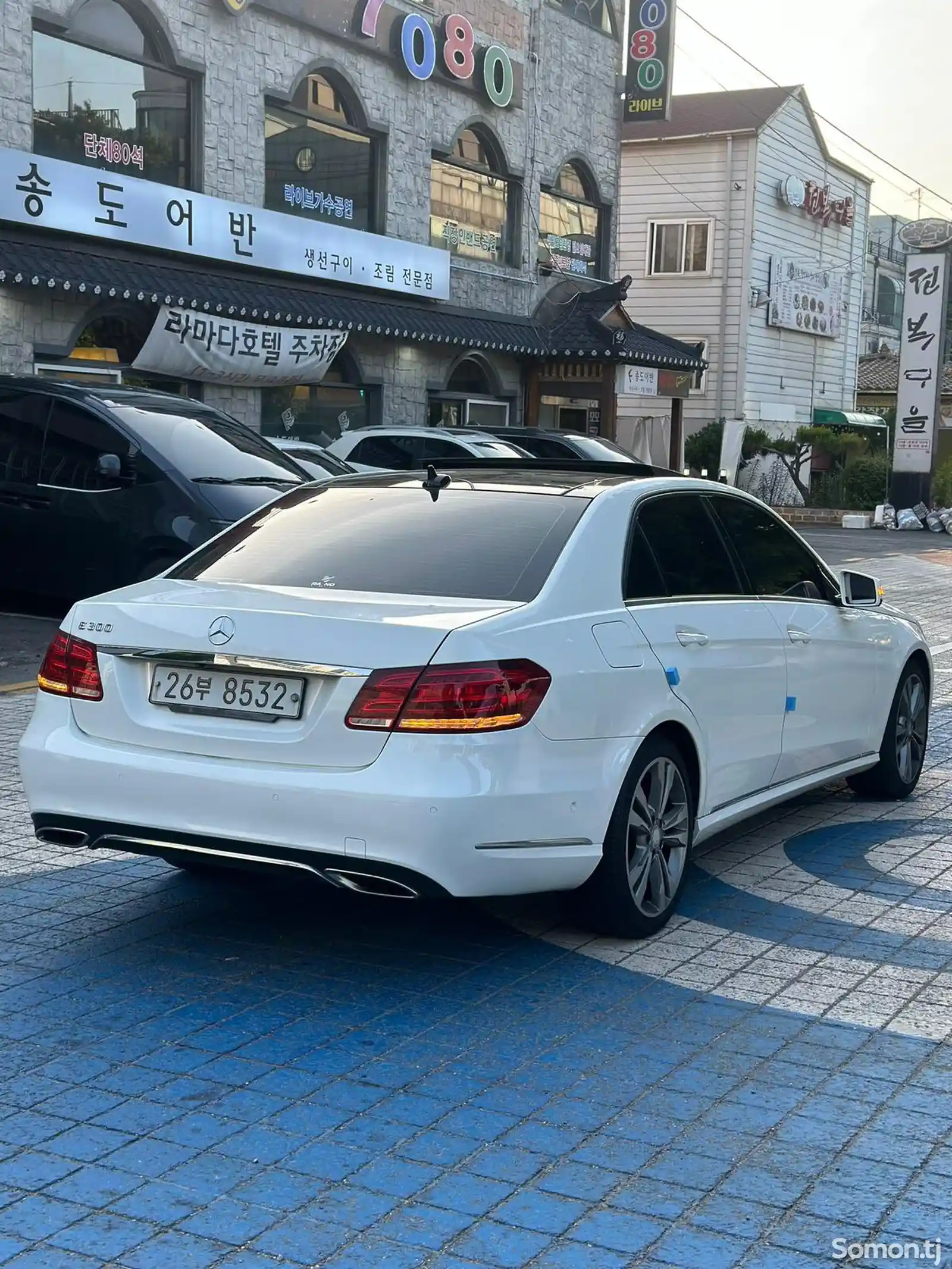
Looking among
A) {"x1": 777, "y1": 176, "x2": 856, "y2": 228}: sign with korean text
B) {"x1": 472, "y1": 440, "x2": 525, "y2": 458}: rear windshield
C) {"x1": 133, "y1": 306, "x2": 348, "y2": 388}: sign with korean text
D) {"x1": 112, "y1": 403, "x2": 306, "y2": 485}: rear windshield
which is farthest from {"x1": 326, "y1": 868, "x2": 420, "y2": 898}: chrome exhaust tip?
{"x1": 777, "y1": 176, "x2": 856, "y2": 228}: sign with korean text

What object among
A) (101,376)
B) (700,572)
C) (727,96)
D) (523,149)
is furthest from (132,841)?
(727,96)

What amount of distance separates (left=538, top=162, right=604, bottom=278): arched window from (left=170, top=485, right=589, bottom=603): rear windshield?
74.9 feet

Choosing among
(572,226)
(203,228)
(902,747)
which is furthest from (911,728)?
(572,226)

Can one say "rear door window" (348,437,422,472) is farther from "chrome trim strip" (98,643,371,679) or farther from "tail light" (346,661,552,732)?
"tail light" (346,661,552,732)

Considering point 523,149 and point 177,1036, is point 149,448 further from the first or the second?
point 523,149

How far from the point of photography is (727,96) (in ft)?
137

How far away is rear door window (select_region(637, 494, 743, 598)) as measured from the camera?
564 cm

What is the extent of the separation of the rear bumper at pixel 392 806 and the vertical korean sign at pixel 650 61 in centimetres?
2621

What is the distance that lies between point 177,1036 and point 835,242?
42894 mm

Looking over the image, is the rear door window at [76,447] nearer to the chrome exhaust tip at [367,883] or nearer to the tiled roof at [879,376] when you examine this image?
the chrome exhaust tip at [367,883]

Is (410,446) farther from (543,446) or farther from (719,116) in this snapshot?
(719,116)

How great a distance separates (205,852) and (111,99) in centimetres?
1591

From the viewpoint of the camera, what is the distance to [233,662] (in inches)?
183

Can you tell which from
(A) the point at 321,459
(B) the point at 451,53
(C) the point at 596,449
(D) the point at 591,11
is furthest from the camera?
(D) the point at 591,11
